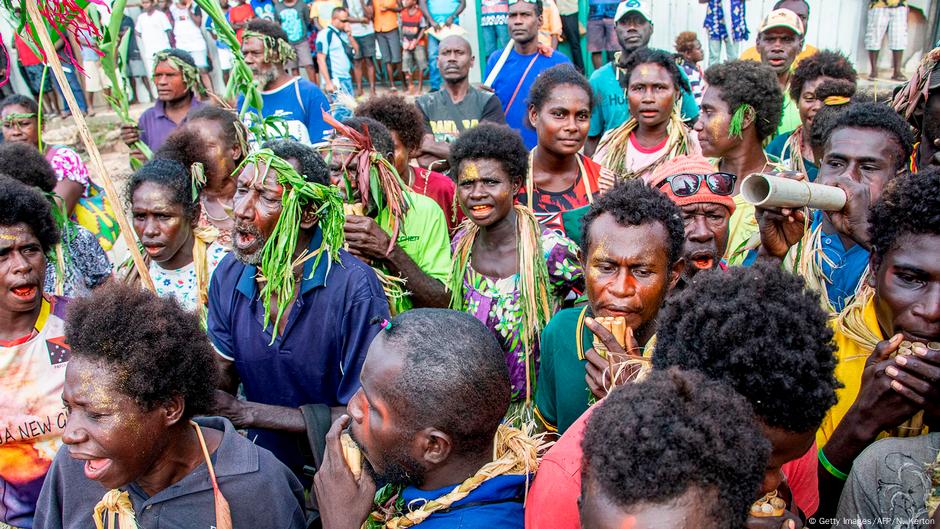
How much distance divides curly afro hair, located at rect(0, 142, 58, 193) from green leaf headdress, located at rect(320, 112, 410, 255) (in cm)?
190

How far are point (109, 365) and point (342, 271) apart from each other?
3.30ft

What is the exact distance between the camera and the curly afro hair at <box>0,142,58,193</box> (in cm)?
408

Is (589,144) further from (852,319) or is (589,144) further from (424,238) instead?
(852,319)

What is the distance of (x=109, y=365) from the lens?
212 centimetres

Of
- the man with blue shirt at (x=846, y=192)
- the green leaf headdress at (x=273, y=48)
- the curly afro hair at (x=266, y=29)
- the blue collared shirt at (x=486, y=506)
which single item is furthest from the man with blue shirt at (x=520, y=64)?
the blue collared shirt at (x=486, y=506)

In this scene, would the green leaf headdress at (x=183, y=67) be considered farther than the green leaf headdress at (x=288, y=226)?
Yes

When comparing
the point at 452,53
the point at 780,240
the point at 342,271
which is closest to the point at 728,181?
the point at 780,240

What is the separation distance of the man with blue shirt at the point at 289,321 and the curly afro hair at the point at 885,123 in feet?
7.36

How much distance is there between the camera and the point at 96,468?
2107 mm

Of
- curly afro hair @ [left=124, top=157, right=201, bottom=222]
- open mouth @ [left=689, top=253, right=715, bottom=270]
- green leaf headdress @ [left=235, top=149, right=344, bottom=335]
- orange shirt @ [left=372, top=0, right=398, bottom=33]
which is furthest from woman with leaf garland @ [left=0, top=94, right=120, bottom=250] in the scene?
orange shirt @ [left=372, top=0, right=398, bottom=33]

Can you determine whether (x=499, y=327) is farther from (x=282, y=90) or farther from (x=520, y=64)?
(x=520, y=64)

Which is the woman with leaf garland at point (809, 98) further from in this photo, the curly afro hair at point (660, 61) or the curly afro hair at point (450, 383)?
the curly afro hair at point (450, 383)

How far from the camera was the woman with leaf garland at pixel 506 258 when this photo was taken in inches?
133

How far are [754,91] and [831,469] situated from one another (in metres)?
3.05
